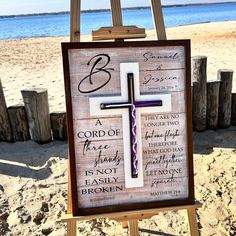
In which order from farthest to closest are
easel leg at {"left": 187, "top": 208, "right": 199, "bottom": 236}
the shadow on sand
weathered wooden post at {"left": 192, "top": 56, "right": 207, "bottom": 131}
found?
weathered wooden post at {"left": 192, "top": 56, "right": 207, "bottom": 131} < the shadow on sand < easel leg at {"left": 187, "top": 208, "right": 199, "bottom": 236}

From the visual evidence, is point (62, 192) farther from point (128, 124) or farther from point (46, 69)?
point (46, 69)

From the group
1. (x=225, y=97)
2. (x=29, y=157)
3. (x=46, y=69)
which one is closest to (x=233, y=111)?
(x=225, y=97)

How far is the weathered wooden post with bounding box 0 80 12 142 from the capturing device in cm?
380

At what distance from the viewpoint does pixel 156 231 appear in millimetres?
2658

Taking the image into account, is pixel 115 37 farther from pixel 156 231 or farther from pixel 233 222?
pixel 233 222

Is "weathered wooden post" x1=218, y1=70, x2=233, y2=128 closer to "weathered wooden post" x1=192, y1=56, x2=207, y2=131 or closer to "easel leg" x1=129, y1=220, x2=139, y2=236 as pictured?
"weathered wooden post" x1=192, y1=56, x2=207, y2=131

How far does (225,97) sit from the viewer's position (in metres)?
3.94

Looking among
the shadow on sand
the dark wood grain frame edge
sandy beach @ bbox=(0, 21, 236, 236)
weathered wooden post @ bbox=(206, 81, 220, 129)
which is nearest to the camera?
the dark wood grain frame edge

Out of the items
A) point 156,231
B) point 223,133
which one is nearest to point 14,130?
point 156,231

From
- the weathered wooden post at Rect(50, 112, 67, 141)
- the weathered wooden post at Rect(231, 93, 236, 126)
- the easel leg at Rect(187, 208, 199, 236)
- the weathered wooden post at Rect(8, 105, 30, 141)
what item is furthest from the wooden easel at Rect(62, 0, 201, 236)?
the weathered wooden post at Rect(231, 93, 236, 126)

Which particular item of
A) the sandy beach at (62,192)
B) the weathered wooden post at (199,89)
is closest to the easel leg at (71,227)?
the sandy beach at (62,192)

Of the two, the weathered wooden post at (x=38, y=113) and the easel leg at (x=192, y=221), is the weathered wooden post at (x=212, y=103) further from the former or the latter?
the easel leg at (x=192, y=221)

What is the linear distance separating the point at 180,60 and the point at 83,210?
0.98 meters

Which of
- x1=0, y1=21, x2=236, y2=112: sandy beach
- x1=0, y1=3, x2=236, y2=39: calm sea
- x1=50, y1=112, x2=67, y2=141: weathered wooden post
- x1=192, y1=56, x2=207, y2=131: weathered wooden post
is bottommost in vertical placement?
x1=50, y1=112, x2=67, y2=141: weathered wooden post
